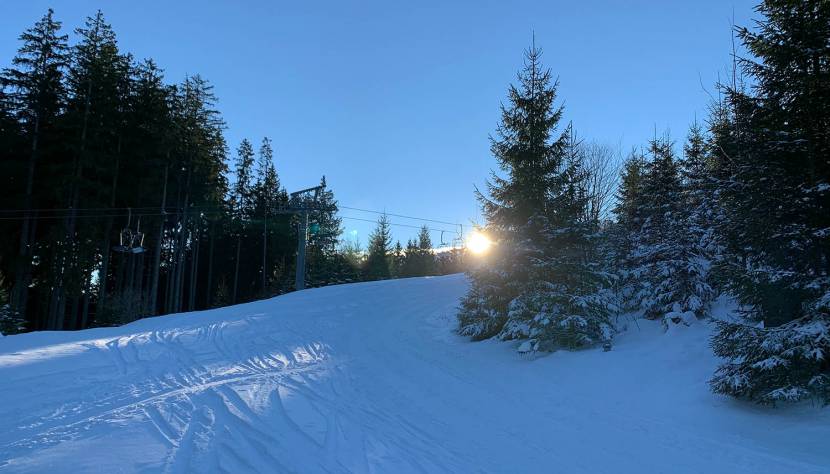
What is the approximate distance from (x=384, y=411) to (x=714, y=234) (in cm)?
624

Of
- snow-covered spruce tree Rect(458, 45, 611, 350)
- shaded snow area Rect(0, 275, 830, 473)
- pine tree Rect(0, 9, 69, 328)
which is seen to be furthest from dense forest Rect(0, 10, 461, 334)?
snow-covered spruce tree Rect(458, 45, 611, 350)

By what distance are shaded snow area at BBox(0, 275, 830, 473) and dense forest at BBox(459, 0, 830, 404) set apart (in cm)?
68

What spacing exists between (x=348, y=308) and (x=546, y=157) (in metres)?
11.8

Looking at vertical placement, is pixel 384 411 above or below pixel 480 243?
below

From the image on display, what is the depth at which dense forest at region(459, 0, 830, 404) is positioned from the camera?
227 inches

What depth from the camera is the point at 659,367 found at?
7871mm

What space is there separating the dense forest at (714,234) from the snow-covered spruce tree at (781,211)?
17 mm

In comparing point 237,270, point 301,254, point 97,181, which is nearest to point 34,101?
point 97,181

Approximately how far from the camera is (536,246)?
11562mm

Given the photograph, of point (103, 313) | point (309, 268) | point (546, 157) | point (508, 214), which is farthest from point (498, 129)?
point (309, 268)

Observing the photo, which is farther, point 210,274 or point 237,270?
point 237,270

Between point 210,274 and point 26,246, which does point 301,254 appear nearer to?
point 26,246

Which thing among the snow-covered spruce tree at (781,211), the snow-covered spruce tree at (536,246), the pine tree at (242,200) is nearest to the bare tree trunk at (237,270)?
the pine tree at (242,200)

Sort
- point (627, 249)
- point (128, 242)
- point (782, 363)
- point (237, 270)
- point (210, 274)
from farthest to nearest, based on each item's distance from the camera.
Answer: point (237, 270), point (210, 274), point (128, 242), point (627, 249), point (782, 363)
